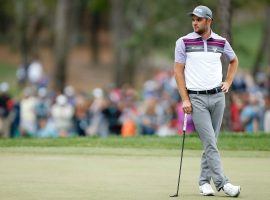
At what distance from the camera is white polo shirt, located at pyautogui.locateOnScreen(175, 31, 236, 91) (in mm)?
11438

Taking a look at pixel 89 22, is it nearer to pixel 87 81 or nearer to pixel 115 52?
pixel 87 81

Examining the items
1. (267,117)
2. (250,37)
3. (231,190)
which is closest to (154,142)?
(231,190)

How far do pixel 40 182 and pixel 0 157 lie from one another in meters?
2.89

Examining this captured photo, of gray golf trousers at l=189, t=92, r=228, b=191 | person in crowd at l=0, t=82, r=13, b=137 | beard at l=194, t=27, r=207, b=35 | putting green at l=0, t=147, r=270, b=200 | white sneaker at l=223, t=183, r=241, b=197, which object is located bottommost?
person in crowd at l=0, t=82, r=13, b=137

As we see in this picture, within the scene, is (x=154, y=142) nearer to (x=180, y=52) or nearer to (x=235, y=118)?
(x=180, y=52)

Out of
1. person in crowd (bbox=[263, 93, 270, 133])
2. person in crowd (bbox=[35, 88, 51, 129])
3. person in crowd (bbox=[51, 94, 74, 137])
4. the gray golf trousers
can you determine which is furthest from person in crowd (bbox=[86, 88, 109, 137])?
the gray golf trousers

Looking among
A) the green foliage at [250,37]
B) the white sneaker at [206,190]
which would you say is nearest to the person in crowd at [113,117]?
the white sneaker at [206,190]

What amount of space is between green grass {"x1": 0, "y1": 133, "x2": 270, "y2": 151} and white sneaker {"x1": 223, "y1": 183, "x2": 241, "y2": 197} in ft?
15.1

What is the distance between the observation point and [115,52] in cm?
4866

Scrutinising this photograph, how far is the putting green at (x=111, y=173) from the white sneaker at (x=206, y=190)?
4.8 inches

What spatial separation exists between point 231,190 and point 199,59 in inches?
59.2

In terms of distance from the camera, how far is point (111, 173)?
12.9m

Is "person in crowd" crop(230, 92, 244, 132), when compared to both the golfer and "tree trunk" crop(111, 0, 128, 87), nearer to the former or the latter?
the golfer

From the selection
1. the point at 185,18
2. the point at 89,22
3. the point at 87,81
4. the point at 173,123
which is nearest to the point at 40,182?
the point at 173,123
